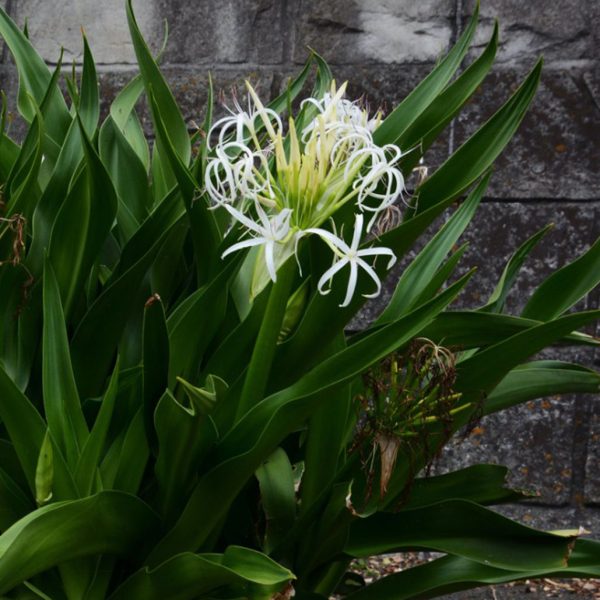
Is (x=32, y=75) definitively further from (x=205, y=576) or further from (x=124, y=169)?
(x=205, y=576)

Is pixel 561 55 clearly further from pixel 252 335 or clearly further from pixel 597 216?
pixel 252 335

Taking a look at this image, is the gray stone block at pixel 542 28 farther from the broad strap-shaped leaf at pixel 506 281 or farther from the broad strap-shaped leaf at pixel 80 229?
the broad strap-shaped leaf at pixel 80 229

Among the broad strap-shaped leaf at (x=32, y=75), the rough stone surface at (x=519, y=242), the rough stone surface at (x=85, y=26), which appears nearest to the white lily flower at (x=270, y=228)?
the broad strap-shaped leaf at (x=32, y=75)

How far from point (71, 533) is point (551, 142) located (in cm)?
165

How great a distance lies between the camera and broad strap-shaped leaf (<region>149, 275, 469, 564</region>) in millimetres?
1080

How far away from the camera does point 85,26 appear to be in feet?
8.71

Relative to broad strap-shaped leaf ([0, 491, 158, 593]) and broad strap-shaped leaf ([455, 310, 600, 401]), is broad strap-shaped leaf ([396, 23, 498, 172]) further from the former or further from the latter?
broad strap-shaped leaf ([0, 491, 158, 593])

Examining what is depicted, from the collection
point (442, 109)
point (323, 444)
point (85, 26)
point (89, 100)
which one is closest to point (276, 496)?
point (323, 444)

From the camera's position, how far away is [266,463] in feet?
4.24

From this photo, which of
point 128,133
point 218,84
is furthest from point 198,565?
point 218,84

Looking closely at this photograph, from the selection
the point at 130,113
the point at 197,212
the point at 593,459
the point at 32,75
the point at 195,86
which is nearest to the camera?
the point at 197,212

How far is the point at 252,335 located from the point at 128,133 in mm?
621

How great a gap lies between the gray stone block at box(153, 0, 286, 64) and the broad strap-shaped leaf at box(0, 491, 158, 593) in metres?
1.59

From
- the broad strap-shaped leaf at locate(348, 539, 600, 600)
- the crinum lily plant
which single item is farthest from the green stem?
the broad strap-shaped leaf at locate(348, 539, 600, 600)
